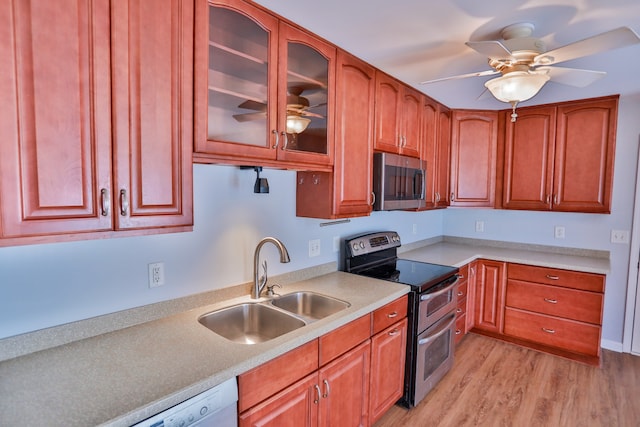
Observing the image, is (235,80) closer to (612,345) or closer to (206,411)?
(206,411)

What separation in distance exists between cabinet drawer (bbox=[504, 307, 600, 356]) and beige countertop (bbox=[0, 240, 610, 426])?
2.18 meters

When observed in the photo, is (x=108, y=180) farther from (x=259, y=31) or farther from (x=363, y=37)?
(x=363, y=37)

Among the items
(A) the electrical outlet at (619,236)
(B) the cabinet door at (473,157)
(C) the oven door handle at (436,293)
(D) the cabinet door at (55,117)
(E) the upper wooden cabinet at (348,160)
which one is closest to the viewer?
(D) the cabinet door at (55,117)

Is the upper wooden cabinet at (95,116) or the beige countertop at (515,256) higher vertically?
the upper wooden cabinet at (95,116)

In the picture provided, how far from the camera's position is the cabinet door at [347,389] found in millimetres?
1622

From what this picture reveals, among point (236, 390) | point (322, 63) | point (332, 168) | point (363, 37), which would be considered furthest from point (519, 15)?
point (236, 390)

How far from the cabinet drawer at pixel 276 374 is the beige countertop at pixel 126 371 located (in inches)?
1.6

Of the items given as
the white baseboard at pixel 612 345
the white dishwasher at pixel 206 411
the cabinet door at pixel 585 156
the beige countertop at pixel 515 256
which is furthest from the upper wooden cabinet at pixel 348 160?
the white baseboard at pixel 612 345

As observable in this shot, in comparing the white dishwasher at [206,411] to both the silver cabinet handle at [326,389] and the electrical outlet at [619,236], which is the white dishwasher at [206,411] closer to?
the silver cabinet handle at [326,389]

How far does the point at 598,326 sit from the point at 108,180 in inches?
142

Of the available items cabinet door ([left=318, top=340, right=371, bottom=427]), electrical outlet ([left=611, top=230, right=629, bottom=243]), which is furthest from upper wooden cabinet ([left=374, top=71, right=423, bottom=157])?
electrical outlet ([left=611, top=230, right=629, bottom=243])

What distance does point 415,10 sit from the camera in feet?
5.01

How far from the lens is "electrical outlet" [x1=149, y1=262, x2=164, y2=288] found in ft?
5.07

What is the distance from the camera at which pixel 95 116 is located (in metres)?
1.07
